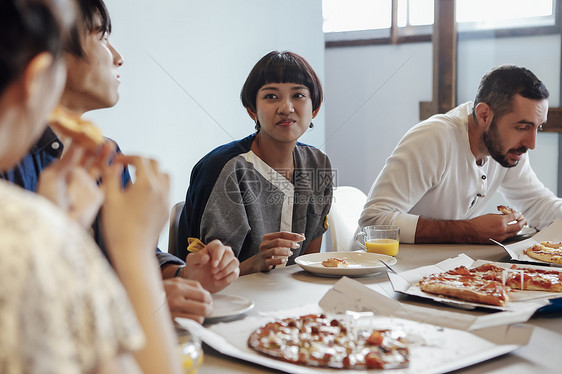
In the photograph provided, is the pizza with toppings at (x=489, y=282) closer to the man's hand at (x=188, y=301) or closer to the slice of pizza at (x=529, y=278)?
the slice of pizza at (x=529, y=278)

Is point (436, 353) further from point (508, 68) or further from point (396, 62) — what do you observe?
point (396, 62)

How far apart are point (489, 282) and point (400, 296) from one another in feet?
0.71

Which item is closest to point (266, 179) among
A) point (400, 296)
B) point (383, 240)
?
point (383, 240)

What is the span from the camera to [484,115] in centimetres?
238

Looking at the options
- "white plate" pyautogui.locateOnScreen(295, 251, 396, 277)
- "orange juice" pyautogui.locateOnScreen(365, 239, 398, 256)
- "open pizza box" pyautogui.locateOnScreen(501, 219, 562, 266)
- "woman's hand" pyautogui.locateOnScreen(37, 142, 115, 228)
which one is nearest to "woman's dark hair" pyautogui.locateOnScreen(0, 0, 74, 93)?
"woman's hand" pyautogui.locateOnScreen(37, 142, 115, 228)

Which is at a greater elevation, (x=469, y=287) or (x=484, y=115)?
(x=484, y=115)

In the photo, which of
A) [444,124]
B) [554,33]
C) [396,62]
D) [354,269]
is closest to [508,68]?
[444,124]

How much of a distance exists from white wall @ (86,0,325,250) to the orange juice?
3.93ft

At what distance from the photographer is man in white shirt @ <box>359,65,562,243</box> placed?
89.0 inches

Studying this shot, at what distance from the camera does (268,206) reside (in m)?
2.01

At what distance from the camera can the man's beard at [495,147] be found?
2.33 metres

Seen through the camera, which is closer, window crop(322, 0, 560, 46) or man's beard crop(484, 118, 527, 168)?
man's beard crop(484, 118, 527, 168)

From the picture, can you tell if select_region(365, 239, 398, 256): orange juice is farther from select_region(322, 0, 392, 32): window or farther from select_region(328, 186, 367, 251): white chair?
select_region(322, 0, 392, 32): window

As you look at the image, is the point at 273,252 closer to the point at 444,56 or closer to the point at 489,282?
the point at 489,282
